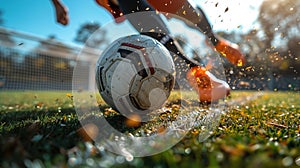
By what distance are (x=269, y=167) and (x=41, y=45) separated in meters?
17.4

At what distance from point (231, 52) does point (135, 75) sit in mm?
1996

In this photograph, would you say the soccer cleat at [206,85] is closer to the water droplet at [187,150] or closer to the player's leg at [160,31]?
the player's leg at [160,31]

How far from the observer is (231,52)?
14.6 feet

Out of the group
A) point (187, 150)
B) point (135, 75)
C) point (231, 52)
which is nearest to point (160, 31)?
point (231, 52)

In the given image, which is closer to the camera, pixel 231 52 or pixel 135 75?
pixel 135 75

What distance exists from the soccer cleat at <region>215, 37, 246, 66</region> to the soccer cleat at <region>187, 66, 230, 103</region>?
0.41 metres

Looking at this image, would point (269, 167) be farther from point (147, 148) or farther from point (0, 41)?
point (0, 41)

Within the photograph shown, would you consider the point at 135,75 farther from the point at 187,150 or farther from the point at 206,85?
the point at 206,85

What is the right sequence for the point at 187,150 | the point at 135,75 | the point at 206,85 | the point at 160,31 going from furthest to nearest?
the point at 206,85 → the point at 160,31 → the point at 135,75 → the point at 187,150

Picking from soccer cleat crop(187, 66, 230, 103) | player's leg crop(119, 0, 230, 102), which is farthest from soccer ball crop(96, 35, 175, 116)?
soccer cleat crop(187, 66, 230, 103)

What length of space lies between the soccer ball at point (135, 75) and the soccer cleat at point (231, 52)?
1.42 m

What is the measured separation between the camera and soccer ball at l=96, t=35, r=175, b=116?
3076 mm

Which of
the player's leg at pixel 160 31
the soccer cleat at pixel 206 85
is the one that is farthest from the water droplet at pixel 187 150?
the soccer cleat at pixel 206 85

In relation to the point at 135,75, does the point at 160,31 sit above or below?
above
